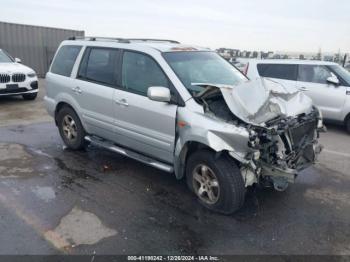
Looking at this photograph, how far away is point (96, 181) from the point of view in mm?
4625

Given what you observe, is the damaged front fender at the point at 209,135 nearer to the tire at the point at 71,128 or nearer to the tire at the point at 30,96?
the tire at the point at 71,128

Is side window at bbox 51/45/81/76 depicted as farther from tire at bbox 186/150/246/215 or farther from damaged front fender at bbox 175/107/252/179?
tire at bbox 186/150/246/215

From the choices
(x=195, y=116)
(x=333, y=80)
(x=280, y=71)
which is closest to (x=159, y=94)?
(x=195, y=116)

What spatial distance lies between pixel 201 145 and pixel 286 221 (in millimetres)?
1266

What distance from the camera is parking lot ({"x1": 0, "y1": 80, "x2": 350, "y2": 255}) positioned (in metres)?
3.22

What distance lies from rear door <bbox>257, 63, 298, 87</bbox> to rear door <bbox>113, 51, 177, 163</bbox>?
16.2 feet

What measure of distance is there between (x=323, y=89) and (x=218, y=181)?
5501 millimetres

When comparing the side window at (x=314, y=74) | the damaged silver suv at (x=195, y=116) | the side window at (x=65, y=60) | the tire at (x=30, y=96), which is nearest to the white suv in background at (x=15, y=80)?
the tire at (x=30, y=96)

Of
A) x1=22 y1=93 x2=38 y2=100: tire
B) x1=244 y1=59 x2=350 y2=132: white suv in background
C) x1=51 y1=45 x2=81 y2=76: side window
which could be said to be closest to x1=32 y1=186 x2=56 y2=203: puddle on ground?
x1=51 y1=45 x2=81 y2=76: side window

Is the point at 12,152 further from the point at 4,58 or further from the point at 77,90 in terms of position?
the point at 4,58

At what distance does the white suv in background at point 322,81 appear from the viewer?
7785mm

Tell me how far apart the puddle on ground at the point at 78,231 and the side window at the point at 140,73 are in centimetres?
171

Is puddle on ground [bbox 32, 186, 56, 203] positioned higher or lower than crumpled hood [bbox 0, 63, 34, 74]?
lower

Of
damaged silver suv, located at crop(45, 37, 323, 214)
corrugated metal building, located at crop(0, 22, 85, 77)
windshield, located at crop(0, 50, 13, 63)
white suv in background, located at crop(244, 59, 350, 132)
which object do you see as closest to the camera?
damaged silver suv, located at crop(45, 37, 323, 214)
